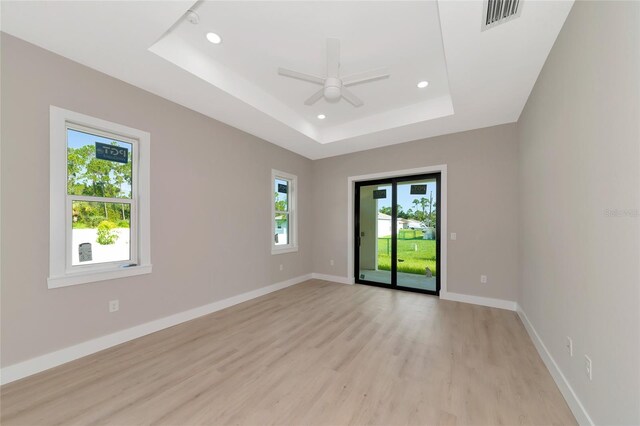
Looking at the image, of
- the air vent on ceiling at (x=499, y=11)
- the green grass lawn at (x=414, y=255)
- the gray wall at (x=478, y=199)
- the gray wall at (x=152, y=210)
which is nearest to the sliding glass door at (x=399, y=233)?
the green grass lawn at (x=414, y=255)

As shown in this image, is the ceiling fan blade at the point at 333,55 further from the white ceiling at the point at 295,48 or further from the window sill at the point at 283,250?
the window sill at the point at 283,250

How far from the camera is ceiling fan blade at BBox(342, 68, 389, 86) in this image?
249 centimetres

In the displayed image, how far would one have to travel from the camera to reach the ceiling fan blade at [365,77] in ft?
8.18

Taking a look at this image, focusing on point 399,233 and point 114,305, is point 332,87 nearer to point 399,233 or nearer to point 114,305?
point 399,233

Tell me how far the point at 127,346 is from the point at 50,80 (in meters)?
2.72

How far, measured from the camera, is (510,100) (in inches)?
119

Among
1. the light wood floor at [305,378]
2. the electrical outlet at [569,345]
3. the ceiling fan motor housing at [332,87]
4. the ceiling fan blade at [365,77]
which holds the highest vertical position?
the ceiling fan blade at [365,77]

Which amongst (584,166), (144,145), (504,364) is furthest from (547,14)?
(144,145)

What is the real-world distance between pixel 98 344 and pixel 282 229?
320 cm

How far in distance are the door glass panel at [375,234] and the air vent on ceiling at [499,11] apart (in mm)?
3240

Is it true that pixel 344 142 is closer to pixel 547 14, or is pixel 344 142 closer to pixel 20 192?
pixel 547 14

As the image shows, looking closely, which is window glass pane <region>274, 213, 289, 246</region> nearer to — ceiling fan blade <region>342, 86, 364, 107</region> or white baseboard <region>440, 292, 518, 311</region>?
ceiling fan blade <region>342, 86, 364, 107</region>

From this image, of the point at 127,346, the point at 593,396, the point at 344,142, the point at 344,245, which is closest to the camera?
the point at 593,396

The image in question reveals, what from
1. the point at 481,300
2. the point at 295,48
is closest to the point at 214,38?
the point at 295,48
